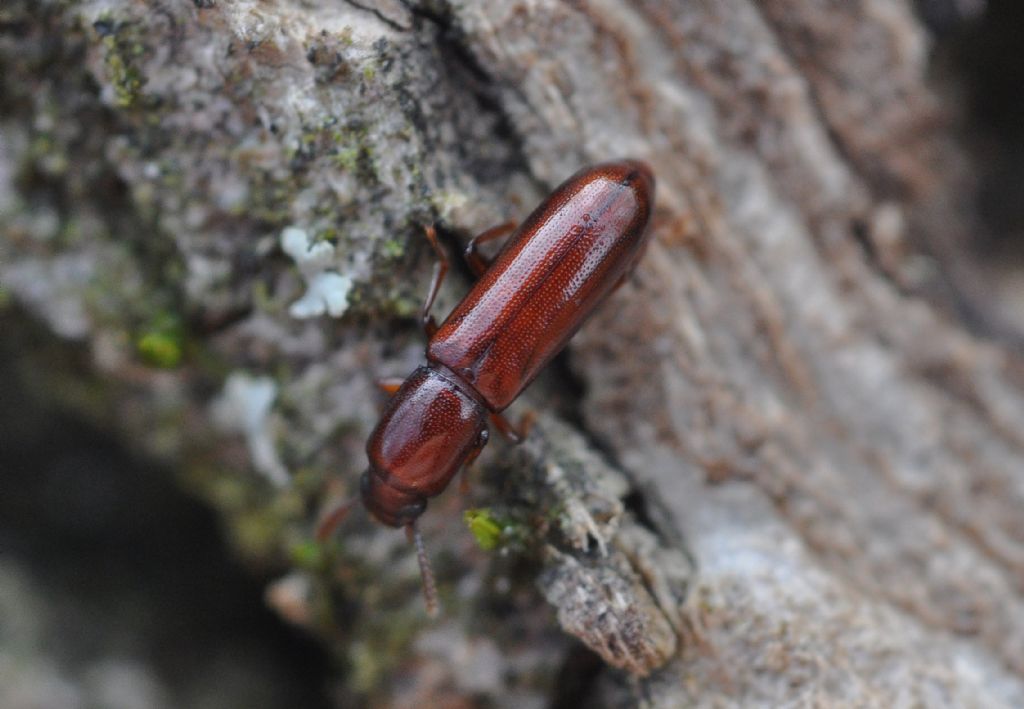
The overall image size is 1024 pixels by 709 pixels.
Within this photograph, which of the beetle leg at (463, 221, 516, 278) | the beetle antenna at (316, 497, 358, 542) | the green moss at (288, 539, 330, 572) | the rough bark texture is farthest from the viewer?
the green moss at (288, 539, 330, 572)

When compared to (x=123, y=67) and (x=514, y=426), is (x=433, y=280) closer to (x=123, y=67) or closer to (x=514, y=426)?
(x=514, y=426)

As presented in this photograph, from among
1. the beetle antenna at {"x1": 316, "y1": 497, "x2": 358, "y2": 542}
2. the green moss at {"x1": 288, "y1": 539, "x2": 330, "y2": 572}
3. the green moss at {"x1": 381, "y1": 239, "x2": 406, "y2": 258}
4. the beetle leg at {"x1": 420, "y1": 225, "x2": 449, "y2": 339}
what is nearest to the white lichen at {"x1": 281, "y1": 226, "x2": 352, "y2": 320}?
the green moss at {"x1": 381, "y1": 239, "x2": 406, "y2": 258}

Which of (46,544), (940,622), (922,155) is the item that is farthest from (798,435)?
(46,544)

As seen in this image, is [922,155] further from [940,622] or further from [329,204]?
[329,204]

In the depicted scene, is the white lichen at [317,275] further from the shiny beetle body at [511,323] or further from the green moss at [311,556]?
the green moss at [311,556]

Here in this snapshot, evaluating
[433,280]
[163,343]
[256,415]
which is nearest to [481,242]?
[433,280]

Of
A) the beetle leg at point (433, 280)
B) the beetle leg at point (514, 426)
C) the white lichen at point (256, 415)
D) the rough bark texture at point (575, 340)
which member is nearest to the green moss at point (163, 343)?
the rough bark texture at point (575, 340)

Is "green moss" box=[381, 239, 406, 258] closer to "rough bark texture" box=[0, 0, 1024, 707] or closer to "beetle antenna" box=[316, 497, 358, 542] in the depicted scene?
"rough bark texture" box=[0, 0, 1024, 707]
